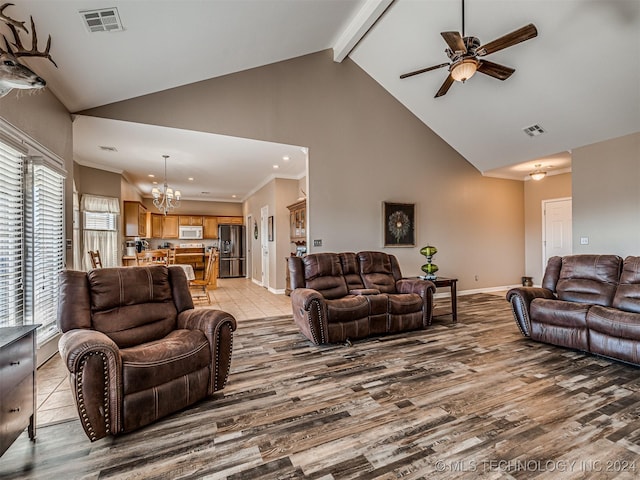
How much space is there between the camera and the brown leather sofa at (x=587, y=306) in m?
2.88

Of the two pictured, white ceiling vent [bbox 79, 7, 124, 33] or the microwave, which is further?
the microwave

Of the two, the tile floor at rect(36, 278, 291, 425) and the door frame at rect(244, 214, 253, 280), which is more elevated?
the door frame at rect(244, 214, 253, 280)

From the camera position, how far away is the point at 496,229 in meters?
6.95

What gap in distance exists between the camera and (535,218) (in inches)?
281

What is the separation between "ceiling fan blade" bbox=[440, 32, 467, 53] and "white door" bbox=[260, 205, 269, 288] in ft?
17.6

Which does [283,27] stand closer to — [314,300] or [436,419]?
[314,300]

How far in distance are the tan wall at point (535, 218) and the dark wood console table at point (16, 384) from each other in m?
8.58

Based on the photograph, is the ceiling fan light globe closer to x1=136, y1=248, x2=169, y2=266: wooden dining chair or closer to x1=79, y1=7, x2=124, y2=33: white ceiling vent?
x1=79, y1=7, x2=124, y2=33: white ceiling vent

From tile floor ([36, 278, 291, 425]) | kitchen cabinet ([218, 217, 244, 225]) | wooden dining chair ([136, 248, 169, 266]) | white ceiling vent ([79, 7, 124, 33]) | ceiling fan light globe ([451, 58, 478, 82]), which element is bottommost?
tile floor ([36, 278, 291, 425])

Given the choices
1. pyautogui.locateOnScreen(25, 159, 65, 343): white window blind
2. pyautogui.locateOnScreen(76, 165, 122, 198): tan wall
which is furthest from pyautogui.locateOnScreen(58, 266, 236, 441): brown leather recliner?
pyautogui.locateOnScreen(76, 165, 122, 198): tan wall

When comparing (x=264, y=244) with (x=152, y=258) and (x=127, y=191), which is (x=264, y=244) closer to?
(x=152, y=258)

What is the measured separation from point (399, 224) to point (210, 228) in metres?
6.67

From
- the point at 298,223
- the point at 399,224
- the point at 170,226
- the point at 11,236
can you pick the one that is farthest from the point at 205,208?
the point at 11,236

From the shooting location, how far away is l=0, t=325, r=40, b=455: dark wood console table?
153cm
